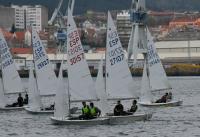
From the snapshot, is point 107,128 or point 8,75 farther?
point 8,75

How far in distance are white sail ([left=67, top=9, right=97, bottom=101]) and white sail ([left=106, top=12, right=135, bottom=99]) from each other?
62.9 inches

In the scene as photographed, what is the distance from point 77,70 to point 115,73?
2.47 meters

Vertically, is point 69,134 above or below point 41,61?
below

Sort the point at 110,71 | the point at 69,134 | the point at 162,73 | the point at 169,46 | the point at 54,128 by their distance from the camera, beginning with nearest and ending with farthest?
the point at 69,134
the point at 54,128
the point at 110,71
the point at 162,73
the point at 169,46

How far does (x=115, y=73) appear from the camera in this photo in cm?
4628

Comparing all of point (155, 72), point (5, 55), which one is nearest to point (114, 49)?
point (5, 55)

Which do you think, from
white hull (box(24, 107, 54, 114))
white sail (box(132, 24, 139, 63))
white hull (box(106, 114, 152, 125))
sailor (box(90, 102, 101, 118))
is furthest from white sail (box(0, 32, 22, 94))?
white sail (box(132, 24, 139, 63))

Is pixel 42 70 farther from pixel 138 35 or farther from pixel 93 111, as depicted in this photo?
pixel 138 35

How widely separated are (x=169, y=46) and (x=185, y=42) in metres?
5.96

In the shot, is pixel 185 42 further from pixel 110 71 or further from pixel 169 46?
pixel 110 71

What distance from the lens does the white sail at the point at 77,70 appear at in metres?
44.2

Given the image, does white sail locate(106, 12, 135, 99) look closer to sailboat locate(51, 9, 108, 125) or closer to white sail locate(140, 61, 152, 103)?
sailboat locate(51, 9, 108, 125)

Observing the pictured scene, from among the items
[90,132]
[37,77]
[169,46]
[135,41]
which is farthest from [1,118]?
[169,46]

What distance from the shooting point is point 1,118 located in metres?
51.4
